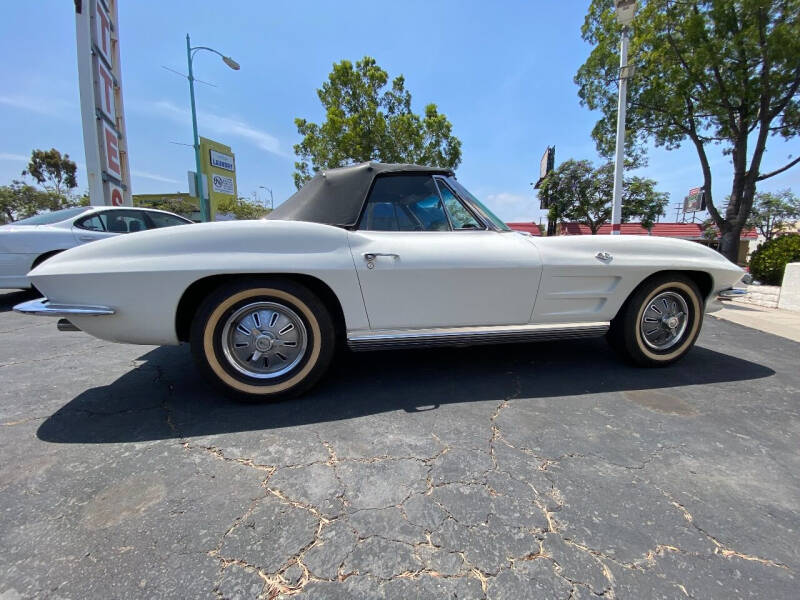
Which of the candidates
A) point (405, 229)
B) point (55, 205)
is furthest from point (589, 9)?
point (55, 205)

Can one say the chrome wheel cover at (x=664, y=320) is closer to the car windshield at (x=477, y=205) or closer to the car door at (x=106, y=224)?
the car windshield at (x=477, y=205)

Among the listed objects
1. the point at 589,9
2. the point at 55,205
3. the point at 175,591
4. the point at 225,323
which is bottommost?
the point at 175,591

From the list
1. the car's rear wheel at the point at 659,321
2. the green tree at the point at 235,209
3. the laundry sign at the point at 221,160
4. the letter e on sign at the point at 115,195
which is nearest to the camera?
the car's rear wheel at the point at 659,321

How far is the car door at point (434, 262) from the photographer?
7.74ft

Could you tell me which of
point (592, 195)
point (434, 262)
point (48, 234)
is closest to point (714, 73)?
point (592, 195)

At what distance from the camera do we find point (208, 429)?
203cm

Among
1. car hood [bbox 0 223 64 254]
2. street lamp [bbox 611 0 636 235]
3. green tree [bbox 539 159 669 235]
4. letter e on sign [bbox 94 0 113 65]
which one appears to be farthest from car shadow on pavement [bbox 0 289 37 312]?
green tree [bbox 539 159 669 235]

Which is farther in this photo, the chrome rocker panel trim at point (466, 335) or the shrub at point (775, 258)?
the shrub at point (775, 258)

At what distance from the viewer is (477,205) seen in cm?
280

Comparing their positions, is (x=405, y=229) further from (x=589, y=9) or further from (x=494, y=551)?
(x=589, y=9)

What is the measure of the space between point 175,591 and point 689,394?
305 centimetres

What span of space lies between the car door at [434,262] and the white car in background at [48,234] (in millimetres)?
5167

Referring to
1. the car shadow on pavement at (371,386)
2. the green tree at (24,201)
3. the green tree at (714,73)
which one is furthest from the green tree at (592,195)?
the green tree at (24,201)

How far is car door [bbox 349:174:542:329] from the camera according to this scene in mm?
2359
